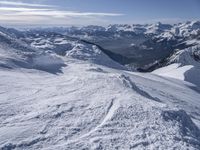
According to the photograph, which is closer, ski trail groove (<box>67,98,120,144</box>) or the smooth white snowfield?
the smooth white snowfield

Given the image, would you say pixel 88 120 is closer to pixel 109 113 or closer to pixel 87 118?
pixel 87 118

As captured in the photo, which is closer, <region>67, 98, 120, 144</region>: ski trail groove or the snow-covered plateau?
the snow-covered plateau

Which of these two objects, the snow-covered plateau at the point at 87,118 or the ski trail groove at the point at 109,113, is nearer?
the snow-covered plateau at the point at 87,118

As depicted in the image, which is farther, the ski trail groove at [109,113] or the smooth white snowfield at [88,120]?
the ski trail groove at [109,113]

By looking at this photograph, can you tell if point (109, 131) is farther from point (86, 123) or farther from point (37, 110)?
point (37, 110)

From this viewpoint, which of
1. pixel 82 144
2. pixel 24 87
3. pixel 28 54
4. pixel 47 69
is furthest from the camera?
pixel 28 54

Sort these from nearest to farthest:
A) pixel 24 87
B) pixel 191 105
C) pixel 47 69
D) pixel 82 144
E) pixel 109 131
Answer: pixel 82 144 < pixel 109 131 < pixel 24 87 < pixel 191 105 < pixel 47 69

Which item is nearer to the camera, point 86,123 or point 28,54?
point 86,123

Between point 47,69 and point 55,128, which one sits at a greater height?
point 55,128

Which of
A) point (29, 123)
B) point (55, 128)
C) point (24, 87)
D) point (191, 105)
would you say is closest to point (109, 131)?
point (55, 128)
